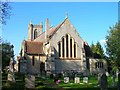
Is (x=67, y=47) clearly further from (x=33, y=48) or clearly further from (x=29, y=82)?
(x=29, y=82)

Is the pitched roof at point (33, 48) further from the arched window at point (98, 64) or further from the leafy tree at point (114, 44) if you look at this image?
the leafy tree at point (114, 44)

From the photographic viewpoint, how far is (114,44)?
50969 mm

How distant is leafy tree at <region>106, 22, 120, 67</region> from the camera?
50103mm

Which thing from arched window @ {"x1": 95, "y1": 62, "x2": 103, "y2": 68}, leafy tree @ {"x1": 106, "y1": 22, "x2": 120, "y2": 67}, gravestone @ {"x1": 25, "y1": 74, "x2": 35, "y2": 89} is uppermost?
leafy tree @ {"x1": 106, "y1": 22, "x2": 120, "y2": 67}

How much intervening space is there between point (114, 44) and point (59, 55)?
13.9m

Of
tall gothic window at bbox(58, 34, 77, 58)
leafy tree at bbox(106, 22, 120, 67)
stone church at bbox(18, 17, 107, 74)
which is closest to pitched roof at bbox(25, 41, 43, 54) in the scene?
stone church at bbox(18, 17, 107, 74)

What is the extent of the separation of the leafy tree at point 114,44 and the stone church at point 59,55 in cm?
934

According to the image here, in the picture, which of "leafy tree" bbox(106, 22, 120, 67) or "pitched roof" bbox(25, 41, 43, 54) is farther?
"pitched roof" bbox(25, 41, 43, 54)

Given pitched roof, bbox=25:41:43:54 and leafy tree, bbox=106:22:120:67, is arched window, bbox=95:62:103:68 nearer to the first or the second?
leafy tree, bbox=106:22:120:67

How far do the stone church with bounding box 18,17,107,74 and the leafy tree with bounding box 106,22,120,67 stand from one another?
30.7 ft

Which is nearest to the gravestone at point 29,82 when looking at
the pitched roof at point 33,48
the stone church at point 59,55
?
the stone church at point 59,55

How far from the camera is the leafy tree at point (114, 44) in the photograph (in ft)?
164

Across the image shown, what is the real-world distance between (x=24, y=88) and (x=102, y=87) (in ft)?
24.1

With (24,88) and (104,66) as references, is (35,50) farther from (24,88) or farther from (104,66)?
(24,88)
